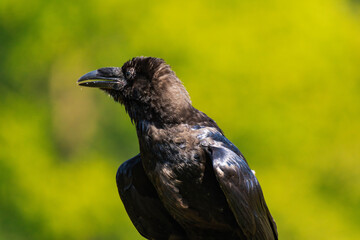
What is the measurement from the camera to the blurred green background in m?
10.6

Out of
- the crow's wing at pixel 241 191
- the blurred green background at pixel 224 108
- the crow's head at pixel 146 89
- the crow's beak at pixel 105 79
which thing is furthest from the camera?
the blurred green background at pixel 224 108

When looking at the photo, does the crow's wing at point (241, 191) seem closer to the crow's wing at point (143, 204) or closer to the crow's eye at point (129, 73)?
the crow's wing at point (143, 204)

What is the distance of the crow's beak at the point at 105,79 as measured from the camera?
4.53 meters

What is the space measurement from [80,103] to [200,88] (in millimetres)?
3096

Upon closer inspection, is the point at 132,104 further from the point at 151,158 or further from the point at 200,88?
the point at 200,88

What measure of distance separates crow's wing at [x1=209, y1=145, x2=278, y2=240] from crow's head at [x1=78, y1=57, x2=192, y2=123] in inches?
16.2

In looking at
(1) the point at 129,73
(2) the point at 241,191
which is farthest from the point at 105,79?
Answer: (2) the point at 241,191

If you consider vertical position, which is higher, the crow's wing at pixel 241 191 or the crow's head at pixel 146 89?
the crow's head at pixel 146 89

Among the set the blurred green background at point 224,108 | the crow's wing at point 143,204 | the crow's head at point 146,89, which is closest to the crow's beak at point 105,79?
the crow's head at point 146,89

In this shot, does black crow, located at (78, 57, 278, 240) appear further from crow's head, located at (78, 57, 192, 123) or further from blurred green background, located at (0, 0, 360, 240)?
blurred green background, located at (0, 0, 360, 240)

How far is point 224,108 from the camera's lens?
35.0 ft

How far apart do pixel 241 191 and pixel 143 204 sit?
87 cm

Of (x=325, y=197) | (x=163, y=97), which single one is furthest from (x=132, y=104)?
Answer: (x=325, y=197)

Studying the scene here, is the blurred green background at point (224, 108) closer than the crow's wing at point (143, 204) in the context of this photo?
No
